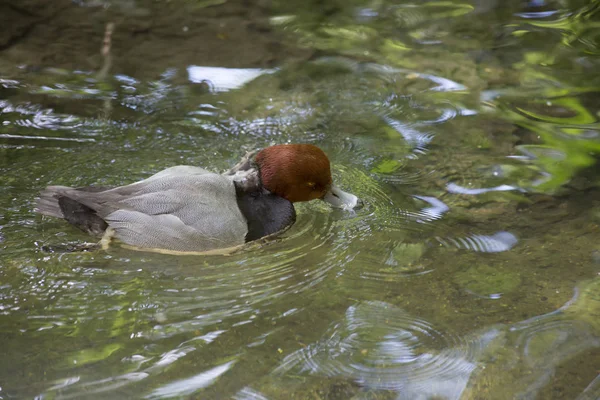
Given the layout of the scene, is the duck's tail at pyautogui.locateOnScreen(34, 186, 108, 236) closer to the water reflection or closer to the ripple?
the water reflection

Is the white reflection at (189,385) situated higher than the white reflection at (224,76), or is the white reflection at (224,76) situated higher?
the white reflection at (224,76)

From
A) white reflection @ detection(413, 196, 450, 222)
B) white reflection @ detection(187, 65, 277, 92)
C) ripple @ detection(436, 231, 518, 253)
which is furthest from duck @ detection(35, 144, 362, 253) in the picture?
white reflection @ detection(187, 65, 277, 92)

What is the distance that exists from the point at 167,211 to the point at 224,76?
102 inches

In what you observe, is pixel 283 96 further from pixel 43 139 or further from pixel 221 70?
pixel 43 139

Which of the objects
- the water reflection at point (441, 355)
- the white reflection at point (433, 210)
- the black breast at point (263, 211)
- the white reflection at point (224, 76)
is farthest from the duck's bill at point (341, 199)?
the white reflection at point (224, 76)

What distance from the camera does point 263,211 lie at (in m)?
4.50

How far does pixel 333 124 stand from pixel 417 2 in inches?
114

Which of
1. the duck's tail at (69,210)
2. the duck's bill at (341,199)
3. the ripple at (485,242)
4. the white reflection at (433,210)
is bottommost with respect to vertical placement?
the white reflection at (433,210)

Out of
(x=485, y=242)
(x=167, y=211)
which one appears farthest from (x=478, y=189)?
(x=167, y=211)

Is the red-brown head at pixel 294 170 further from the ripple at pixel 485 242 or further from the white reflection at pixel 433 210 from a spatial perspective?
the ripple at pixel 485 242

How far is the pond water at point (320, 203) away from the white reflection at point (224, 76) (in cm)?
4

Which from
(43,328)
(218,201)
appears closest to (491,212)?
(218,201)

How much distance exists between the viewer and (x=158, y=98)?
6.07m

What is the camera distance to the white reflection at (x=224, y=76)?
6324 mm
